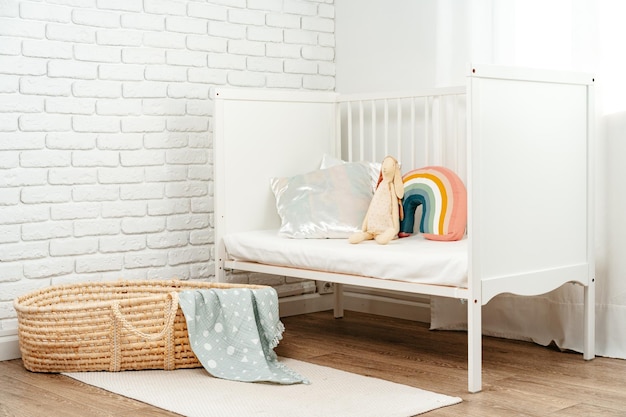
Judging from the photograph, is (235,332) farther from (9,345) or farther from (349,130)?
(349,130)

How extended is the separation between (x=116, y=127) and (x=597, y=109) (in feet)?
5.17

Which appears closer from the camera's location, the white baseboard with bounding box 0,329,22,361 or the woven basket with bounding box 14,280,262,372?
the woven basket with bounding box 14,280,262,372

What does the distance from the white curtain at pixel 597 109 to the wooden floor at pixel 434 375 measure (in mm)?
74

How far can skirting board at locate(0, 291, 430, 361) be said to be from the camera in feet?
10.9

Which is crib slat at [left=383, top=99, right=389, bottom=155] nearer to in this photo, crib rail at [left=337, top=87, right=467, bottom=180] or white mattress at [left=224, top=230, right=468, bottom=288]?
crib rail at [left=337, top=87, right=467, bottom=180]

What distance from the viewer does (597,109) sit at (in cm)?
268

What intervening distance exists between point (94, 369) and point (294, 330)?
34.6 inches

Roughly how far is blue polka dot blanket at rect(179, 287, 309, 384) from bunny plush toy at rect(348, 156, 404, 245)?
39 cm

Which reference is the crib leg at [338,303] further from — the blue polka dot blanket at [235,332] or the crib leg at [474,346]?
the crib leg at [474,346]

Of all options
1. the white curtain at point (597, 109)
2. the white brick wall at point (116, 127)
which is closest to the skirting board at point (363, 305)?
the white brick wall at point (116, 127)

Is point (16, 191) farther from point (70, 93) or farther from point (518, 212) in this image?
point (518, 212)

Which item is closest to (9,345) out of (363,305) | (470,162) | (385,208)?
(385,208)

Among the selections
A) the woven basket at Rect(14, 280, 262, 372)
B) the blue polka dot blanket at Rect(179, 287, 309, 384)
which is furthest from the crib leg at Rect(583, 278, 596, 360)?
the woven basket at Rect(14, 280, 262, 372)

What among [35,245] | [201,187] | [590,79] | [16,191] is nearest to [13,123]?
[16,191]
